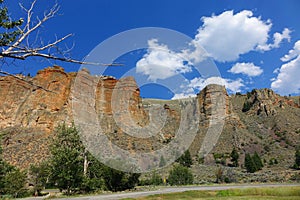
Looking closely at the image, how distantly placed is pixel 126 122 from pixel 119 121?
7.06ft

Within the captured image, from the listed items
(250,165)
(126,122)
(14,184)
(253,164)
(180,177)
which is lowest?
(180,177)

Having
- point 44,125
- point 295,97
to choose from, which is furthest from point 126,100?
point 295,97

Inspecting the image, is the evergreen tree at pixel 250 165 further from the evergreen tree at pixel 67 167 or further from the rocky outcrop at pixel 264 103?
the evergreen tree at pixel 67 167

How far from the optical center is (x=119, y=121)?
72250 mm

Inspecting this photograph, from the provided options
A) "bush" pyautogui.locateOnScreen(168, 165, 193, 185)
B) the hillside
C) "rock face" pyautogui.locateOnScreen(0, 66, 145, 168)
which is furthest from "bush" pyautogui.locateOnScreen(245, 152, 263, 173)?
"rock face" pyautogui.locateOnScreen(0, 66, 145, 168)

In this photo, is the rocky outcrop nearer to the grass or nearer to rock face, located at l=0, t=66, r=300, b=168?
rock face, located at l=0, t=66, r=300, b=168

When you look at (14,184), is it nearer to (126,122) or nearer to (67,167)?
(67,167)

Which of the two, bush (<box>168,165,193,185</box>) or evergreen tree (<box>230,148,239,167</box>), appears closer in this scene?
bush (<box>168,165,193,185</box>)

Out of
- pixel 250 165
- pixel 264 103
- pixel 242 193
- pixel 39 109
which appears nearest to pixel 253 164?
pixel 250 165

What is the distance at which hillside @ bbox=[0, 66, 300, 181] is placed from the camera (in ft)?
212

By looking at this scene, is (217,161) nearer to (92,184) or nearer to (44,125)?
(44,125)

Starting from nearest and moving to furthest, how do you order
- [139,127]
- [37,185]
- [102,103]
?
[37,185] → [139,127] → [102,103]

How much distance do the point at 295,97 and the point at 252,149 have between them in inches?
3132

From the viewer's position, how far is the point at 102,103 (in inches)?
3415
